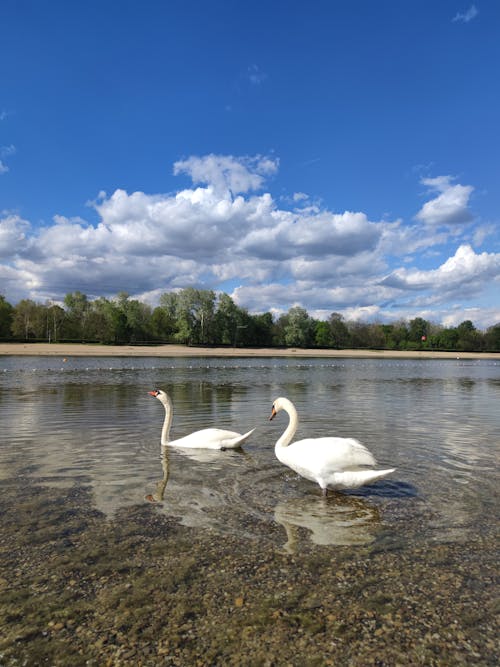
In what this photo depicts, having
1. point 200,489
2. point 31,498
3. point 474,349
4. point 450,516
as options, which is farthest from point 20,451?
point 474,349

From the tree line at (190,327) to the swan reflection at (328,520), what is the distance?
111422 mm

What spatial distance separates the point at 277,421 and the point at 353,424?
8.19 feet

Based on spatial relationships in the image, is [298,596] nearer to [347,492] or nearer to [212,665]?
[212,665]

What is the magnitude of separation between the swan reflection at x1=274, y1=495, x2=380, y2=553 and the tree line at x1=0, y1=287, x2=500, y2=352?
11142 centimetres

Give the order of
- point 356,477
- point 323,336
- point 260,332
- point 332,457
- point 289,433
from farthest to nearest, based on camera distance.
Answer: point 323,336 < point 260,332 < point 289,433 < point 332,457 < point 356,477

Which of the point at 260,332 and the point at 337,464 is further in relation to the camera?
the point at 260,332

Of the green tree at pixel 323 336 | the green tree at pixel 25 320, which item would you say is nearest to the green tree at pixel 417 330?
the green tree at pixel 323 336

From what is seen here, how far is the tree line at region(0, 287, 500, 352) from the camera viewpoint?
115 meters

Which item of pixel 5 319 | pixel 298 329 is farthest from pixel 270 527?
pixel 298 329

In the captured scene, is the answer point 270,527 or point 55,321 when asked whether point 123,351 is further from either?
point 270,527

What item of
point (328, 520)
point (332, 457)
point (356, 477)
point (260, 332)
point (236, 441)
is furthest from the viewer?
point (260, 332)

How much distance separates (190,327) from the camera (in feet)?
404

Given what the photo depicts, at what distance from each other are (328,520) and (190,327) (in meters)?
118

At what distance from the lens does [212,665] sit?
3.56 meters
